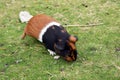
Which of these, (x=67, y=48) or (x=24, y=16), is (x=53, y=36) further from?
(x=24, y=16)

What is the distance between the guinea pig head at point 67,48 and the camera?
13.7 feet

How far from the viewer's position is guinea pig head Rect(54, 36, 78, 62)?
4165 mm

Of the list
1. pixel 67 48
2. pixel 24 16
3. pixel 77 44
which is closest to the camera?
pixel 67 48

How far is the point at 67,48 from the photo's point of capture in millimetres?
4215

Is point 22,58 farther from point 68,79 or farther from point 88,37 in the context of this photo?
point 88,37

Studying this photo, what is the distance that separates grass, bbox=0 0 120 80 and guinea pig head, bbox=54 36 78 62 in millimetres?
130

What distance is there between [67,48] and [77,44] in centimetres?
61

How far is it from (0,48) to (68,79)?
Result: 1.25 metres

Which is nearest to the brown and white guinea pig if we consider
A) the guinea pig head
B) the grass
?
the guinea pig head

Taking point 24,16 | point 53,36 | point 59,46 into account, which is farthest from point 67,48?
point 24,16

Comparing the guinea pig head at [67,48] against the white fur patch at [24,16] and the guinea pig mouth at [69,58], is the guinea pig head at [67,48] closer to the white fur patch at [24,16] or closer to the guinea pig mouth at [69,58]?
the guinea pig mouth at [69,58]

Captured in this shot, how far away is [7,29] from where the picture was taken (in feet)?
17.3

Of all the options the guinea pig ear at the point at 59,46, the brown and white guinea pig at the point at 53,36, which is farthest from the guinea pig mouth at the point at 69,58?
the guinea pig ear at the point at 59,46

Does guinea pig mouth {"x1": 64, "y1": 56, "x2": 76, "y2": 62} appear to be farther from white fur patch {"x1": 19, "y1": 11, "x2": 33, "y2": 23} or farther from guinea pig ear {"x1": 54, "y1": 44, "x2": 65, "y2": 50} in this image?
white fur patch {"x1": 19, "y1": 11, "x2": 33, "y2": 23}
